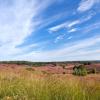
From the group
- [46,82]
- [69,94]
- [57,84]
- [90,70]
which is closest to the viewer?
[69,94]

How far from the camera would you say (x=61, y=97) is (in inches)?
299

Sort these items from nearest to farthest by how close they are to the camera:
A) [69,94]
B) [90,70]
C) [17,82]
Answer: [69,94] < [17,82] < [90,70]

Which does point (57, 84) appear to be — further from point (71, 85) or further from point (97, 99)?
point (97, 99)

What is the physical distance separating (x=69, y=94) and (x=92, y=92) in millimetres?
612

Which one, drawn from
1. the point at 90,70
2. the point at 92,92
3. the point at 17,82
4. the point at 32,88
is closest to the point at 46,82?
the point at 32,88

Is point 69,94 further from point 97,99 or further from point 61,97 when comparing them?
point 97,99

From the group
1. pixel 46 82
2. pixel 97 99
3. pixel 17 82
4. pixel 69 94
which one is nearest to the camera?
pixel 97 99

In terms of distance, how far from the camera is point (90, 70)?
32.5 m

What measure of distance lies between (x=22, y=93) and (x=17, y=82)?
1.91 m

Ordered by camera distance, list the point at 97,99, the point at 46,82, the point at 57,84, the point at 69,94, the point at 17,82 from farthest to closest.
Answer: the point at 17,82, the point at 46,82, the point at 57,84, the point at 69,94, the point at 97,99

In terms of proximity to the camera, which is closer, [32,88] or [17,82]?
[32,88]

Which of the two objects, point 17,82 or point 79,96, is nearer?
point 79,96

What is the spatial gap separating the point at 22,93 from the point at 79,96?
157 centimetres

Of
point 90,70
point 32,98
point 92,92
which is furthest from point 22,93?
point 90,70
